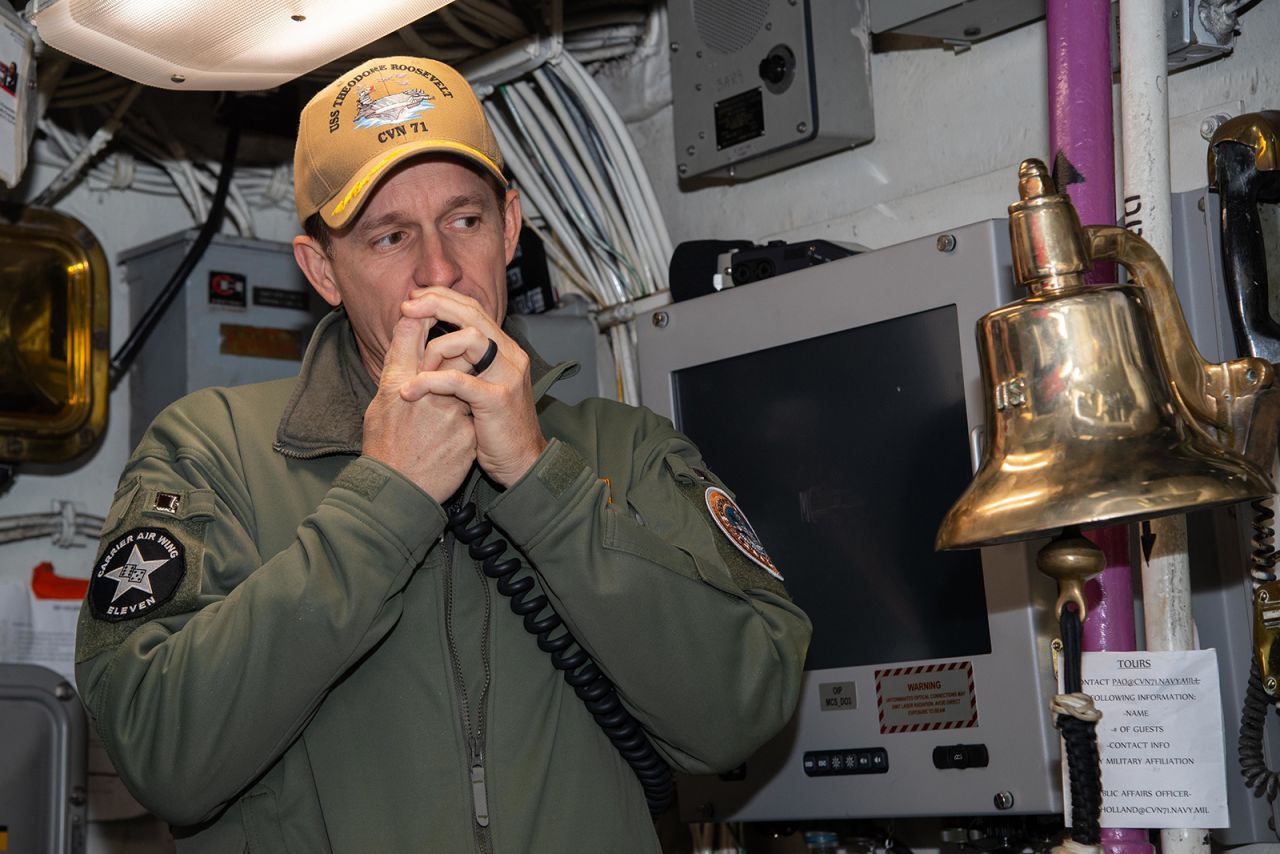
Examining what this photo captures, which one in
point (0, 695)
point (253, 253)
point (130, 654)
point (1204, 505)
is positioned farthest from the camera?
point (253, 253)

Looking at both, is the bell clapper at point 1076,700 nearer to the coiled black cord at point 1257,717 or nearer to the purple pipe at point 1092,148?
the purple pipe at point 1092,148

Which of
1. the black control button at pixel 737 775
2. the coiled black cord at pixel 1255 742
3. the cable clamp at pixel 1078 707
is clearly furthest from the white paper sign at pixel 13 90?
the coiled black cord at pixel 1255 742

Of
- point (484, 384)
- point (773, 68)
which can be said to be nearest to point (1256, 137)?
point (773, 68)

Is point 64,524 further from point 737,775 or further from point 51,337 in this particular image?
point 737,775

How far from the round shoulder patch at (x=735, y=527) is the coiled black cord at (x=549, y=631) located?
0.26m

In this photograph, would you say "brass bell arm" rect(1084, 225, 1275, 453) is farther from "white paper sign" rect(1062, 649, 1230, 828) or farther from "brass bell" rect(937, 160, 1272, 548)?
"white paper sign" rect(1062, 649, 1230, 828)

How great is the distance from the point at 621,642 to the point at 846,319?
0.78 meters

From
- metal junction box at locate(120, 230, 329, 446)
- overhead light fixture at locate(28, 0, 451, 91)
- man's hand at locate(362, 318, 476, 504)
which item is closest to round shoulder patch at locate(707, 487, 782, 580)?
man's hand at locate(362, 318, 476, 504)

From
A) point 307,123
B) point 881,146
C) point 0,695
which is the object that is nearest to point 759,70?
point 881,146

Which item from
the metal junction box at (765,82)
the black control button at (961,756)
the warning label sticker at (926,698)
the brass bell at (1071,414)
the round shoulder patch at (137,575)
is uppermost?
the metal junction box at (765,82)

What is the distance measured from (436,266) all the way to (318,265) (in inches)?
10.1

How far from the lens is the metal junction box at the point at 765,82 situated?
2.62 m

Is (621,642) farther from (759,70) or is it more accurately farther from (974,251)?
(759,70)

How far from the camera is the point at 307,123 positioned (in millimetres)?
1950
